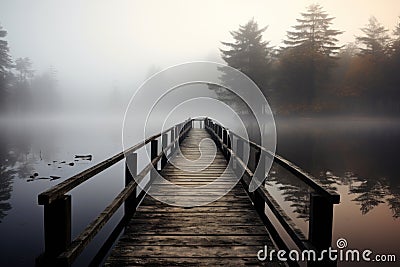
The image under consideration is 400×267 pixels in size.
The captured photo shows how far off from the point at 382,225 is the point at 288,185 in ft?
19.5

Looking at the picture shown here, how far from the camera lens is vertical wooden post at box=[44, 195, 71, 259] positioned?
2.94 metres

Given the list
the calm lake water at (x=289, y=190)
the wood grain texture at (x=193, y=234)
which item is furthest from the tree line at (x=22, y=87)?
the wood grain texture at (x=193, y=234)

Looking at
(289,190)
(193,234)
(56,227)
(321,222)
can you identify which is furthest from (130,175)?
(289,190)

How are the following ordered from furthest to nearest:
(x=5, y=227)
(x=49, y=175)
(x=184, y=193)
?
1. (x=49, y=175)
2. (x=5, y=227)
3. (x=184, y=193)

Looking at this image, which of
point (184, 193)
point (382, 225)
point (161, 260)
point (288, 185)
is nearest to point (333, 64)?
point (288, 185)

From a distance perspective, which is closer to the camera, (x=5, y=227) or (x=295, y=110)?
(x=5, y=227)

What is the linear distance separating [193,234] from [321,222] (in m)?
2.54

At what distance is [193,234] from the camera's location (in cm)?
516

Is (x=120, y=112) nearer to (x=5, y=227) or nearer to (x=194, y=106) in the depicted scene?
(x=194, y=106)

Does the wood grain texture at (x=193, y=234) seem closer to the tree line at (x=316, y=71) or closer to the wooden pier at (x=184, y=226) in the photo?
the wooden pier at (x=184, y=226)

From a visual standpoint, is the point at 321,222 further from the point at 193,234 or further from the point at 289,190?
the point at 289,190

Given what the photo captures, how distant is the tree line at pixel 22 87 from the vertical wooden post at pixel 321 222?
214ft

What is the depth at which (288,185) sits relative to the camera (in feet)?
54.5

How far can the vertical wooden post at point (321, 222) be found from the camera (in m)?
3.07
